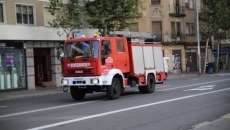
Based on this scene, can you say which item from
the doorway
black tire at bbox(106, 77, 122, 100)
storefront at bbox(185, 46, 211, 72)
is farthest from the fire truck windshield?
storefront at bbox(185, 46, 211, 72)

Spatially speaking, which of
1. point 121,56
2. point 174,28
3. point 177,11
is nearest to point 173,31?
point 174,28

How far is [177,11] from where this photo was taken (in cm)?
4969

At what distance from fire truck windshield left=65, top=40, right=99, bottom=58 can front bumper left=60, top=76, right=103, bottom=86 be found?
0.91 m

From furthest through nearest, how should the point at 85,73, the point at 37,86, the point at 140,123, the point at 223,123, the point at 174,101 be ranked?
the point at 37,86, the point at 85,73, the point at 174,101, the point at 140,123, the point at 223,123

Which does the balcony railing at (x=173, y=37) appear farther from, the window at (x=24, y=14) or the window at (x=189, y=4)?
the window at (x=24, y=14)

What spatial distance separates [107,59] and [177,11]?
34423mm

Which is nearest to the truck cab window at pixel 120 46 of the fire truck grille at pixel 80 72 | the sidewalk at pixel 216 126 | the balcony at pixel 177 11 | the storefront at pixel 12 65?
the fire truck grille at pixel 80 72

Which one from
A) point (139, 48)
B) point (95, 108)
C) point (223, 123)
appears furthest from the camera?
point (139, 48)

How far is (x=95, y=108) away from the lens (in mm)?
14062

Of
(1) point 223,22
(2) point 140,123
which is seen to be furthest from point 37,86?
(1) point 223,22

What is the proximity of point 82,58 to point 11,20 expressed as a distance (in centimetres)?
1185

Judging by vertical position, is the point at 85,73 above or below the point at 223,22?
below

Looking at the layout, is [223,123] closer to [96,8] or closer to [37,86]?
[96,8]

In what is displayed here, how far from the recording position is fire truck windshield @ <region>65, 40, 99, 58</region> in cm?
1650
